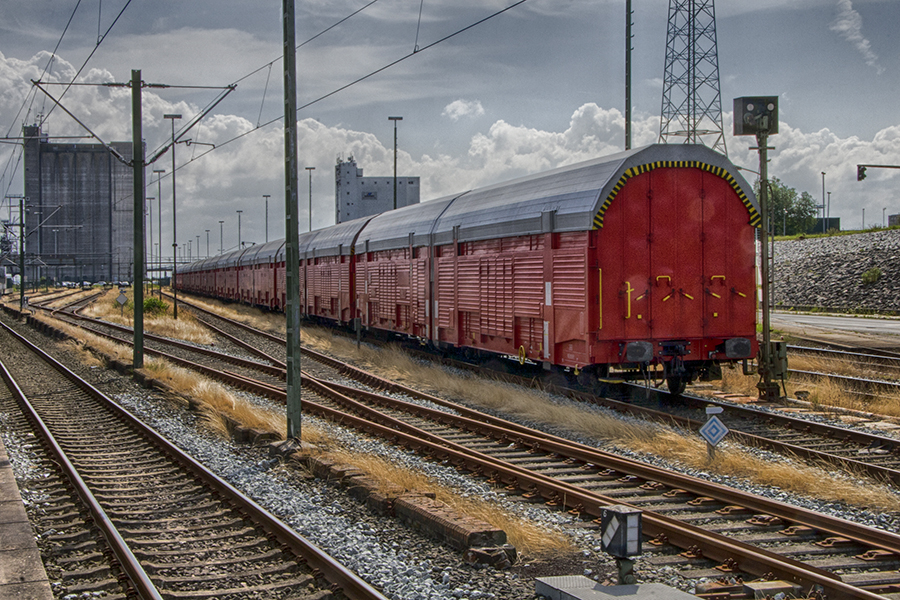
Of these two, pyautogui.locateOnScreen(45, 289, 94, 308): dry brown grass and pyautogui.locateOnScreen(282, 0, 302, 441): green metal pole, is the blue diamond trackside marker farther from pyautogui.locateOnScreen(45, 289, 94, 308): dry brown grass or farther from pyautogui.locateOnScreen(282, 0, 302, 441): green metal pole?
pyautogui.locateOnScreen(45, 289, 94, 308): dry brown grass

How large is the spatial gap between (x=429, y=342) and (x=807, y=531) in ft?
44.4

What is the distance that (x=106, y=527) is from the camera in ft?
24.3

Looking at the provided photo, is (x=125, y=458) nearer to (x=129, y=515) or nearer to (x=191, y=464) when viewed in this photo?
(x=191, y=464)

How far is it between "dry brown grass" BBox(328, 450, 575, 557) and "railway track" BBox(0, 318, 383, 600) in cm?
156

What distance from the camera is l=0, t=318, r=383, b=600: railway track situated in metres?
6.28

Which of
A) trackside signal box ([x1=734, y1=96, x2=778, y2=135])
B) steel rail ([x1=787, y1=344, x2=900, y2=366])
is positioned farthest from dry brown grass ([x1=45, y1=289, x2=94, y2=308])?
trackside signal box ([x1=734, y1=96, x2=778, y2=135])

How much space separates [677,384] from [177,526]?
957 centimetres

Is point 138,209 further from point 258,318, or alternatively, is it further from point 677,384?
point 258,318

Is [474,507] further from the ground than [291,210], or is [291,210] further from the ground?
[291,210]

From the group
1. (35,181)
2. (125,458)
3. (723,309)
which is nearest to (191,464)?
(125,458)

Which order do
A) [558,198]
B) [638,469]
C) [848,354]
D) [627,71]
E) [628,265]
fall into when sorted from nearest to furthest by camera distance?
[638,469]
[628,265]
[558,198]
[848,354]
[627,71]

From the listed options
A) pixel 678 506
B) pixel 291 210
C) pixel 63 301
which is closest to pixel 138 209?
pixel 291 210

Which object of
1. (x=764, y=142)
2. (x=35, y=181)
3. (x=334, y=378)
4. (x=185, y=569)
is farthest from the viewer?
(x=35, y=181)

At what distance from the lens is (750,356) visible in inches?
554
